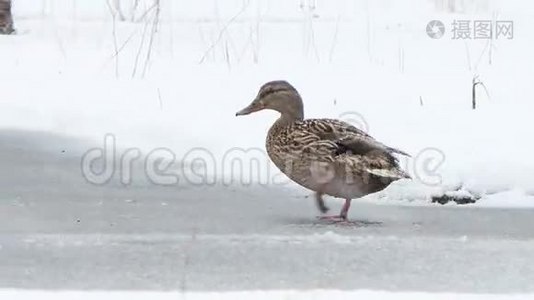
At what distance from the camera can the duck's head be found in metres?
6.12

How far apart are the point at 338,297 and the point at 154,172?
291 centimetres

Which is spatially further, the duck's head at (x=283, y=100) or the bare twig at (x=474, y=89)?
the bare twig at (x=474, y=89)


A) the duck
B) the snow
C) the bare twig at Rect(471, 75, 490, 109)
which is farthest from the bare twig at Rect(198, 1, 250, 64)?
the snow

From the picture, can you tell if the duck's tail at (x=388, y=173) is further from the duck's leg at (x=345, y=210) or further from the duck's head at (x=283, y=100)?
the duck's head at (x=283, y=100)

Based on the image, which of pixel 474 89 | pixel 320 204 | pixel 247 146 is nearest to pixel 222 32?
pixel 474 89

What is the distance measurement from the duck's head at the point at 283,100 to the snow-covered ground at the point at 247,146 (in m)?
0.45

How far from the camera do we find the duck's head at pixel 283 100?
612 centimetres

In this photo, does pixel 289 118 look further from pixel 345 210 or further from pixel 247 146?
pixel 247 146

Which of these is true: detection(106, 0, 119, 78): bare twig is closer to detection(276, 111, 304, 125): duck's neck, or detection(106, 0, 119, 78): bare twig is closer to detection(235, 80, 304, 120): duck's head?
detection(235, 80, 304, 120): duck's head

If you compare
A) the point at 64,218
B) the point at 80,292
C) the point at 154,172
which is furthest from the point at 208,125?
the point at 80,292

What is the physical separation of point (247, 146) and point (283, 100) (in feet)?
3.83

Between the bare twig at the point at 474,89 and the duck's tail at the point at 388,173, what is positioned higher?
the bare twig at the point at 474,89

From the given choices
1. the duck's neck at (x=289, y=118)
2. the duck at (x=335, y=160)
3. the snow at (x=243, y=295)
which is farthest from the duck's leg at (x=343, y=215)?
the snow at (x=243, y=295)

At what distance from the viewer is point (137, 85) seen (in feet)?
29.3
